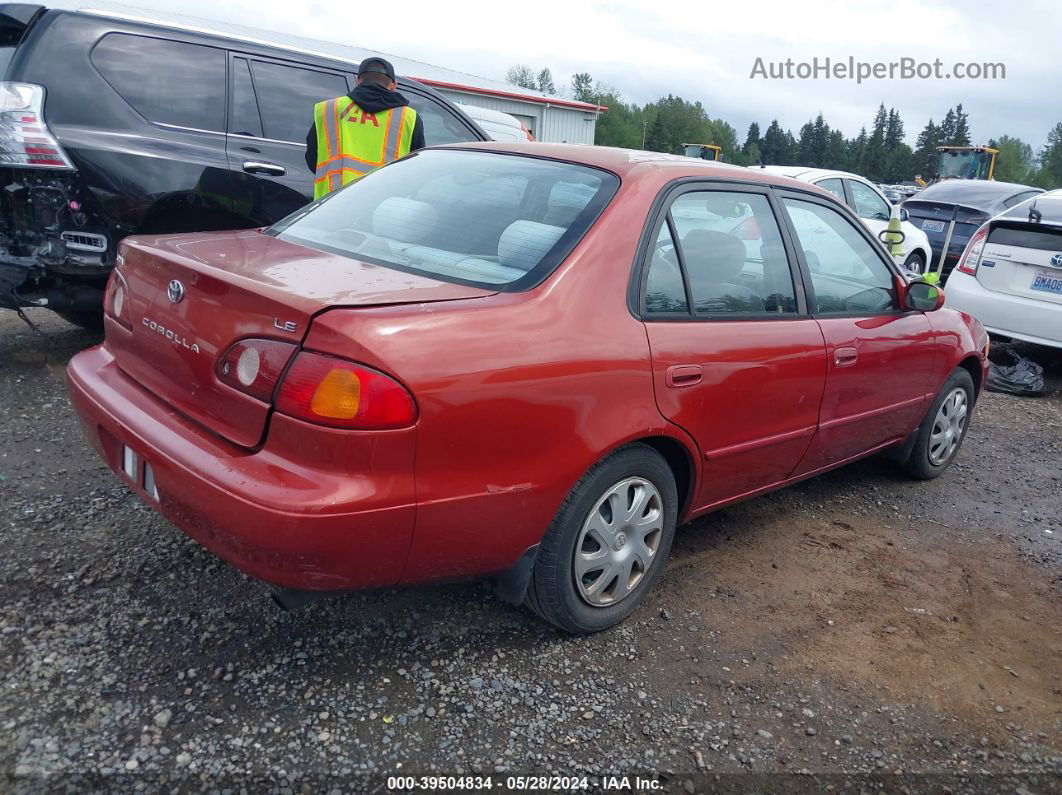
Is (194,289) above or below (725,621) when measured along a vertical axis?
above

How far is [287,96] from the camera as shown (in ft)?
17.8

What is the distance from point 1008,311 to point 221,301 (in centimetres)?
656

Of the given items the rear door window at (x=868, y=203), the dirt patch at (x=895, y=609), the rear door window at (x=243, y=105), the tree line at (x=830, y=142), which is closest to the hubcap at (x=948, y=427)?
the dirt patch at (x=895, y=609)

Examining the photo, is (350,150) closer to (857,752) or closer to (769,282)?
(769,282)

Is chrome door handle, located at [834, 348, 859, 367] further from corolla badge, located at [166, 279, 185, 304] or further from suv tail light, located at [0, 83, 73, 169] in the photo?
suv tail light, located at [0, 83, 73, 169]

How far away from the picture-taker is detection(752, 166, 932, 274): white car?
1005cm

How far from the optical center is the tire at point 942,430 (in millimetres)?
4326

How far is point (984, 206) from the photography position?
471 inches

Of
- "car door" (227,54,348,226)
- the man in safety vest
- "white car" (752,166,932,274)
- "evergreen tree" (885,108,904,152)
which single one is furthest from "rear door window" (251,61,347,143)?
"evergreen tree" (885,108,904,152)

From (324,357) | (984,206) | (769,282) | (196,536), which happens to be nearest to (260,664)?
(196,536)

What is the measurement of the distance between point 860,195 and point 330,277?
32.2 ft

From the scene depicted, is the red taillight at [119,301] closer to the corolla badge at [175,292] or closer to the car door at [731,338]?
the corolla badge at [175,292]

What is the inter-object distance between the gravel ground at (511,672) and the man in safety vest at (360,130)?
2.16 m

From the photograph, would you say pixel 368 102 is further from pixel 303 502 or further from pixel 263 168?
pixel 303 502
